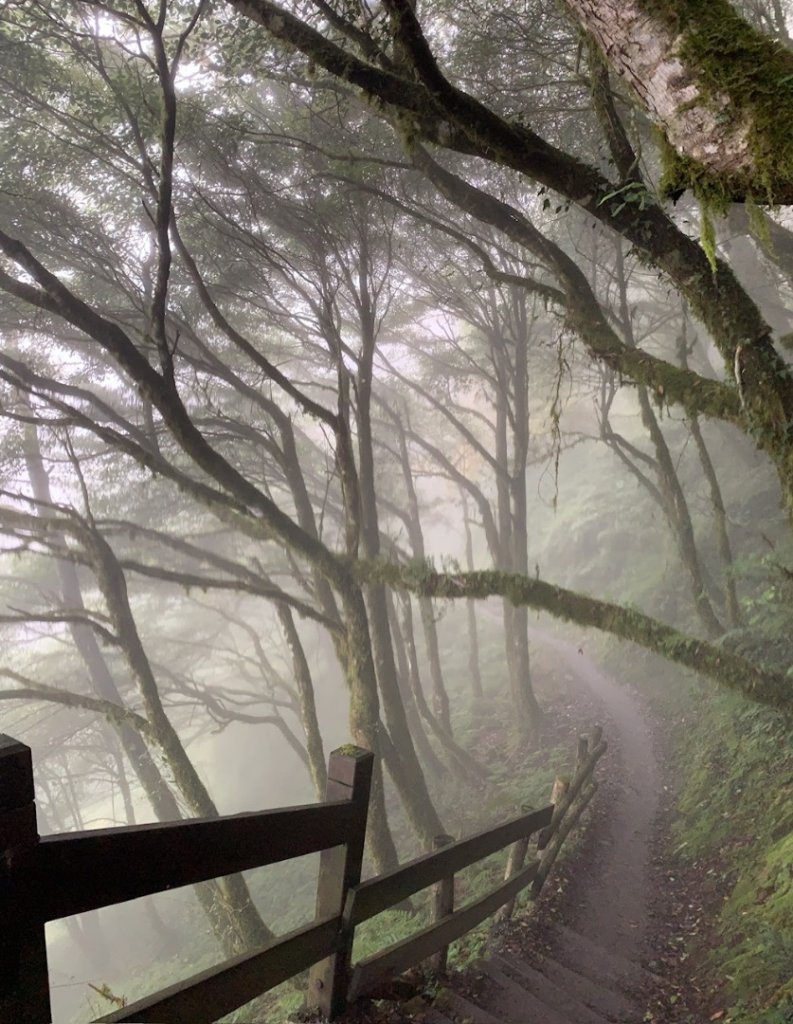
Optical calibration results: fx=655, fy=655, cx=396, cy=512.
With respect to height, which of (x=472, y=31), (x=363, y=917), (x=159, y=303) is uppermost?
(x=472, y=31)

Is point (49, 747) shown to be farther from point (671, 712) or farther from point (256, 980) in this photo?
point (256, 980)

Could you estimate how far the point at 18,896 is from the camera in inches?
74.7

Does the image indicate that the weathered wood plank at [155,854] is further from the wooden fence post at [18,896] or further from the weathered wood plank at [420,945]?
the weathered wood plank at [420,945]

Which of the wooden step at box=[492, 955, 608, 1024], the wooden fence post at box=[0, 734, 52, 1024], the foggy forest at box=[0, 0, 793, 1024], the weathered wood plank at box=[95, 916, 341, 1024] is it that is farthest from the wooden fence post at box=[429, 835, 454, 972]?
the wooden fence post at box=[0, 734, 52, 1024]

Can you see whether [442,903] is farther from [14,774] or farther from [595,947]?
[14,774]

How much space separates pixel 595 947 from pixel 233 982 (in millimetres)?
4356

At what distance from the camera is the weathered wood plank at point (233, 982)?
2.43 m

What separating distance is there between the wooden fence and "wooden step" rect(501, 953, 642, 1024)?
1.12m

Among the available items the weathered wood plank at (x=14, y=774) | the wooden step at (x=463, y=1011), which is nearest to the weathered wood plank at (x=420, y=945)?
the wooden step at (x=463, y=1011)

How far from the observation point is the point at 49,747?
62.4ft

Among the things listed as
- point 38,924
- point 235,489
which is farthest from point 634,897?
point 38,924

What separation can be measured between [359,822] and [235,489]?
478cm

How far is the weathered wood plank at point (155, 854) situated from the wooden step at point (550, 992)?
114 inches

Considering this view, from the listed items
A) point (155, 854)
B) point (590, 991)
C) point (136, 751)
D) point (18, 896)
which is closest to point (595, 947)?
point (590, 991)
